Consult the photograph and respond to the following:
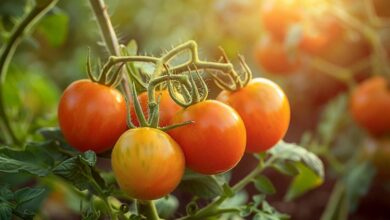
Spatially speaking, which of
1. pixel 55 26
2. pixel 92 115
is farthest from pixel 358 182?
pixel 92 115

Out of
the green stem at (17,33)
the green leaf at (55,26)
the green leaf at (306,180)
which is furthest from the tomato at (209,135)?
the green leaf at (55,26)

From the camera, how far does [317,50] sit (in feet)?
6.52

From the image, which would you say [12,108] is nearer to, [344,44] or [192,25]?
[344,44]

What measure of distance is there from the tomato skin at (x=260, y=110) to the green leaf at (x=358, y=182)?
0.94 metres

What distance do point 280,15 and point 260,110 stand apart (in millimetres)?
886

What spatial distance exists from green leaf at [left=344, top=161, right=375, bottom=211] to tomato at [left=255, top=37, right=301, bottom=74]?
0.35m

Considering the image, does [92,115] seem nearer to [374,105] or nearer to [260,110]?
[260,110]

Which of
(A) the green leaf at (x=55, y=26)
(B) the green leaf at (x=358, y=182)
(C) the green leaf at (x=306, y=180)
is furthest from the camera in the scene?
(B) the green leaf at (x=358, y=182)

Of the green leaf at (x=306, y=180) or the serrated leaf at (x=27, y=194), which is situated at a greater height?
the serrated leaf at (x=27, y=194)

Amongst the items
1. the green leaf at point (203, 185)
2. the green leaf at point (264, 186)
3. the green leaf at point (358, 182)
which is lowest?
the green leaf at point (358, 182)

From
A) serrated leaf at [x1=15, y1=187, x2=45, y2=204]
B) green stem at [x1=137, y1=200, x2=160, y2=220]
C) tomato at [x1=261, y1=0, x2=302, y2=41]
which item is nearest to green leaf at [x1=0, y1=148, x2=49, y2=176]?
serrated leaf at [x1=15, y1=187, x2=45, y2=204]

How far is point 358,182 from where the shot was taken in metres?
1.90

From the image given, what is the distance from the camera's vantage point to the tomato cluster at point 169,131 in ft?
2.74

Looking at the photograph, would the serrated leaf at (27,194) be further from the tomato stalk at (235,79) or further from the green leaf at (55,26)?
the green leaf at (55,26)
